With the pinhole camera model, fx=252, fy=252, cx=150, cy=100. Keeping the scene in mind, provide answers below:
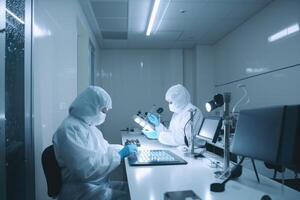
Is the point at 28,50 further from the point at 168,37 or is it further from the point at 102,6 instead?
the point at 168,37

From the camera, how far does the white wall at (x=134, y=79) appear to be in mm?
5359

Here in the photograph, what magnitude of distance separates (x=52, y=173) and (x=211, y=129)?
106cm

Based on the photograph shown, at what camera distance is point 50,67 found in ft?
7.01

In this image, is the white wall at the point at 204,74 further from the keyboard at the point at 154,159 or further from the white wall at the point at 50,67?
the keyboard at the point at 154,159

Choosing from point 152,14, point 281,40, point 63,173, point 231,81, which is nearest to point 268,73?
point 281,40

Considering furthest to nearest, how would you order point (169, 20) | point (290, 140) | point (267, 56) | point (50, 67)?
point (169, 20), point (267, 56), point (50, 67), point (290, 140)

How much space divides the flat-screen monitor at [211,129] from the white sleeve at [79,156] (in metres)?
0.71

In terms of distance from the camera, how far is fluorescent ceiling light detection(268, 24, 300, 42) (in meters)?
2.73

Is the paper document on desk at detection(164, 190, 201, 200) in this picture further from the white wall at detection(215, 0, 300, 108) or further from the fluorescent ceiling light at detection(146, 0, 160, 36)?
the fluorescent ceiling light at detection(146, 0, 160, 36)

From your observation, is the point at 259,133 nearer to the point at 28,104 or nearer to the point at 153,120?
the point at 28,104

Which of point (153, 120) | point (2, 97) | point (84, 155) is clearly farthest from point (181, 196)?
point (153, 120)

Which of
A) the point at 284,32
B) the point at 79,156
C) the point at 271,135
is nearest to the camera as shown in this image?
the point at 271,135

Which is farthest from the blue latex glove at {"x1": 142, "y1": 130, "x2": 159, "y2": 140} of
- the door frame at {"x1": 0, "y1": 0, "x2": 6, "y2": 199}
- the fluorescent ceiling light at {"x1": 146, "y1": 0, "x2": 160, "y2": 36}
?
the door frame at {"x1": 0, "y1": 0, "x2": 6, "y2": 199}

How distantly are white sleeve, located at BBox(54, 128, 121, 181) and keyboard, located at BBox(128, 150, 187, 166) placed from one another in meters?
0.23
